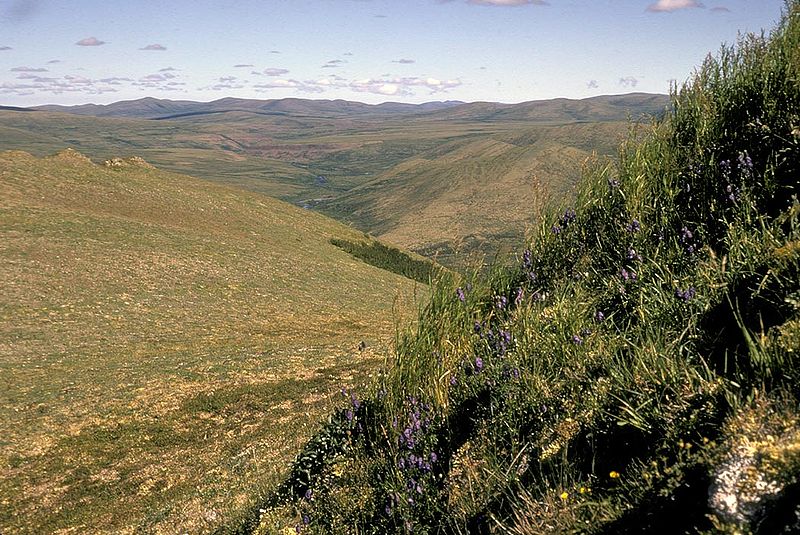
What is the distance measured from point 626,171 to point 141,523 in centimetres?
1518

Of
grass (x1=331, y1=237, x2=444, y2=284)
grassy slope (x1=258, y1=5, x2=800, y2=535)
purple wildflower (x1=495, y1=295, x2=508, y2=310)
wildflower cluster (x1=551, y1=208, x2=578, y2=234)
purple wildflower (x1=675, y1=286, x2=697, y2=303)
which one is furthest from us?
grass (x1=331, y1=237, x2=444, y2=284)

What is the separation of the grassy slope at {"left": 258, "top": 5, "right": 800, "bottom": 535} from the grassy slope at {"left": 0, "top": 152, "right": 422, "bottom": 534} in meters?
1.59

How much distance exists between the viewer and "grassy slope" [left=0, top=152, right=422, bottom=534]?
19.0 m

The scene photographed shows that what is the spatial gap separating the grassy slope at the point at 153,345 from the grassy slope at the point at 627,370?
159 centimetres

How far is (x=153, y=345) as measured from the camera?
36.9 m

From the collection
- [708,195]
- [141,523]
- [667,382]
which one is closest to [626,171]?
[708,195]

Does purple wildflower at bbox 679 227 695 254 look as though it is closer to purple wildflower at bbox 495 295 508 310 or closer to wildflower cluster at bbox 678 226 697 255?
wildflower cluster at bbox 678 226 697 255

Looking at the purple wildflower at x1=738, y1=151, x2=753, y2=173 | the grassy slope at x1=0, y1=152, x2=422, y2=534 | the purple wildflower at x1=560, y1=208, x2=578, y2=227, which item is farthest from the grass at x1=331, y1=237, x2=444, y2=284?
the purple wildflower at x1=738, y1=151, x2=753, y2=173

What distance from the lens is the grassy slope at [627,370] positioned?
3875 mm

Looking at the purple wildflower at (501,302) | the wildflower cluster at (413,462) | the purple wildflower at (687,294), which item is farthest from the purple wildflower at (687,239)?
the wildflower cluster at (413,462)

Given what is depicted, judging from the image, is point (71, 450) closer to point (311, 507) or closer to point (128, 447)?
point (128, 447)

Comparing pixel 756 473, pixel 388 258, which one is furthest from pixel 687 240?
pixel 388 258

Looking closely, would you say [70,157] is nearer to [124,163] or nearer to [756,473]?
[124,163]

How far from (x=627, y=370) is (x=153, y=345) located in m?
37.0
